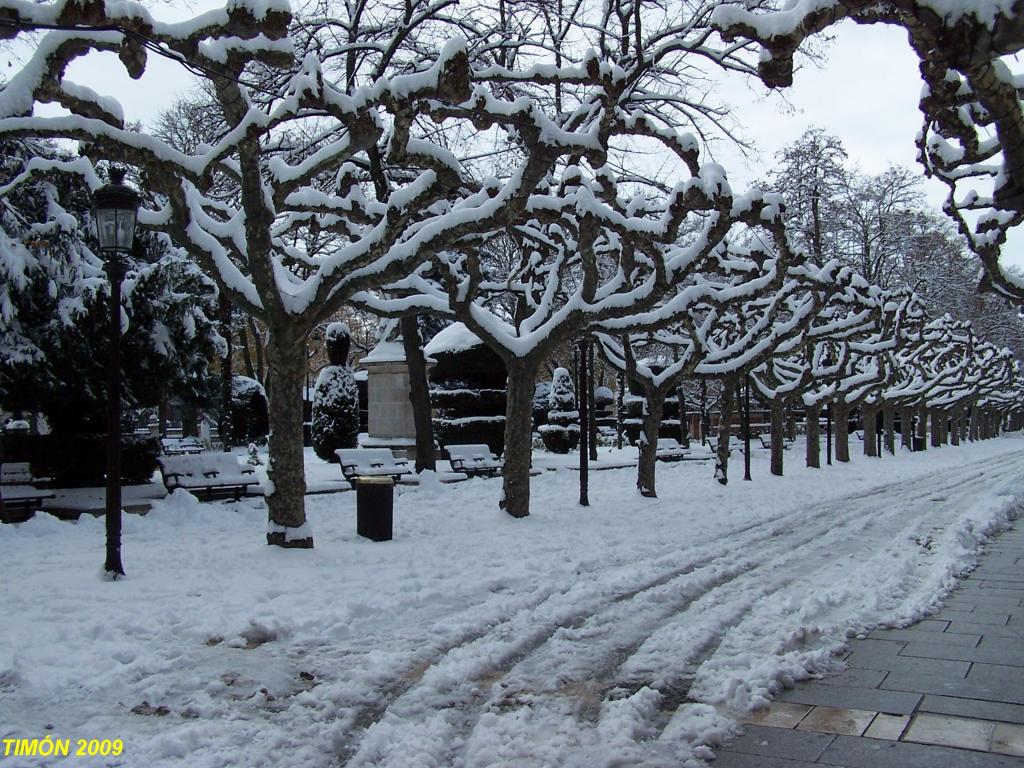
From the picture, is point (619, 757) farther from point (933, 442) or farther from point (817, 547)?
point (933, 442)

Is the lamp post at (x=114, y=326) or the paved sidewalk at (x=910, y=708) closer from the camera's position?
the paved sidewalk at (x=910, y=708)

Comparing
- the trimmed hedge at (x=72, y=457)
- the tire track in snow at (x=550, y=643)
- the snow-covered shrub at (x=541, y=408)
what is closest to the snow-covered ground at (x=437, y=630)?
the tire track in snow at (x=550, y=643)

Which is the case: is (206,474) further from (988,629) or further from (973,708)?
(973,708)

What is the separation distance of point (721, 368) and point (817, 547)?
9260 millimetres


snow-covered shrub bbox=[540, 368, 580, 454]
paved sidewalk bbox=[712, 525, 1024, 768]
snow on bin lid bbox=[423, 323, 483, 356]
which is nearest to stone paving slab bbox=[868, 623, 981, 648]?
paved sidewalk bbox=[712, 525, 1024, 768]

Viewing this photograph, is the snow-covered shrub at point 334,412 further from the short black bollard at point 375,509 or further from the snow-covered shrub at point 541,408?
the short black bollard at point 375,509

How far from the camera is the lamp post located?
27.5ft

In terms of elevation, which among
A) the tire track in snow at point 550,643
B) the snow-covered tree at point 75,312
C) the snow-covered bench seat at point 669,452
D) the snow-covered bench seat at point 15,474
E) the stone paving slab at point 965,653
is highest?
the snow-covered tree at point 75,312

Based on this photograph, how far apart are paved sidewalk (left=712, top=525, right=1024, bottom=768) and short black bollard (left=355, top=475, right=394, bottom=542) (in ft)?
21.5

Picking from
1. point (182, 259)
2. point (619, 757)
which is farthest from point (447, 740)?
point (182, 259)

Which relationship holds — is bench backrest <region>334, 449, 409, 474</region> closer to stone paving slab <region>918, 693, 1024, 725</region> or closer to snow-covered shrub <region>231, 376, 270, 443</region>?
snow-covered shrub <region>231, 376, 270, 443</region>

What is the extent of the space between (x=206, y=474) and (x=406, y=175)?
8.65 metres

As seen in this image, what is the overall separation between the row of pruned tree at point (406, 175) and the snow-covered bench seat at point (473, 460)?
2.28m

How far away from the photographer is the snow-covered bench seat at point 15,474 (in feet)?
45.7
